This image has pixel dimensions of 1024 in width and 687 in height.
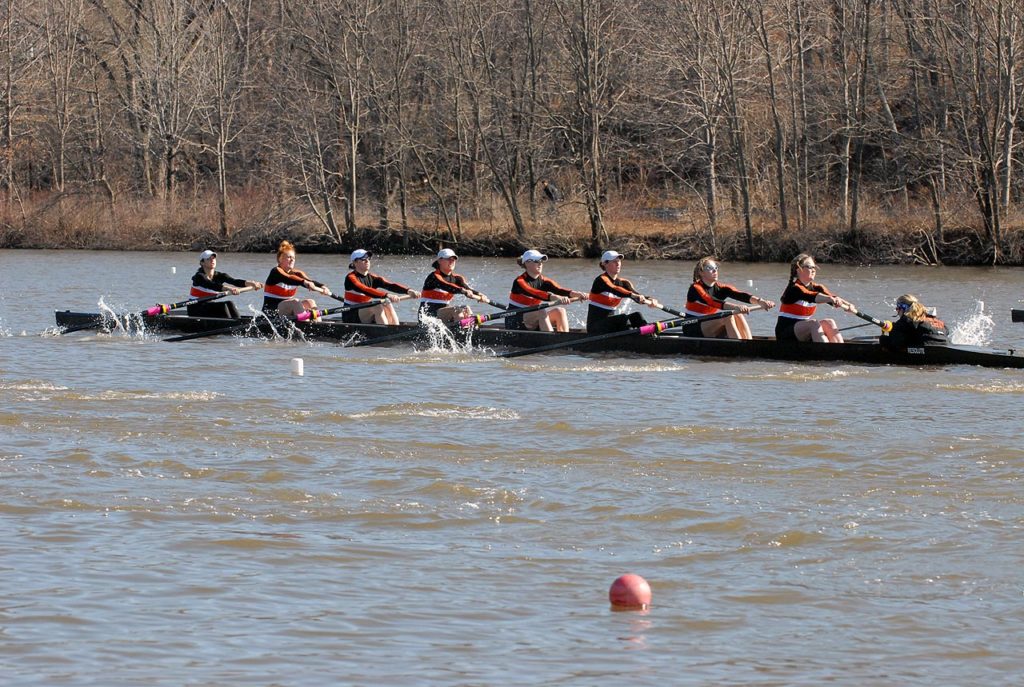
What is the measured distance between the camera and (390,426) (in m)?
12.6

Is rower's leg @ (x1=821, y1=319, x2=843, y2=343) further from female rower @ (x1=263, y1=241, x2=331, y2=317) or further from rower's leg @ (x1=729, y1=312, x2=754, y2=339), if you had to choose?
female rower @ (x1=263, y1=241, x2=331, y2=317)

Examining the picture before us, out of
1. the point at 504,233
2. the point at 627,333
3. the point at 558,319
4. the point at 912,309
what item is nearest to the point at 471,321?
the point at 558,319

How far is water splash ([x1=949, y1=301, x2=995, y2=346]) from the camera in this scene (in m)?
20.1

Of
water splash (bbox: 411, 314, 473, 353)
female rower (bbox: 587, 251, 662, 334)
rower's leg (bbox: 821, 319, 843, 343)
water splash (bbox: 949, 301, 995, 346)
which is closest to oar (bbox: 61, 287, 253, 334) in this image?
water splash (bbox: 411, 314, 473, 353)

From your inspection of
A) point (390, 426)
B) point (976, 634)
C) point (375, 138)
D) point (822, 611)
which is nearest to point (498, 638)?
point (822, 611)

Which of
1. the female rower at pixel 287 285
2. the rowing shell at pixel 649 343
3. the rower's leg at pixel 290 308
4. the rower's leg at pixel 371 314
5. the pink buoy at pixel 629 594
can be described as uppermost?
the female rower at pixel 287 285

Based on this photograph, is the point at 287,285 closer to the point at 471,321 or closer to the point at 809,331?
the point at 471,321

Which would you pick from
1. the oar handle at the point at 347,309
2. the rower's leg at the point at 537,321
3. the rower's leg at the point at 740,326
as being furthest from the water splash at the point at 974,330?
the oar handle at the point at 347,309

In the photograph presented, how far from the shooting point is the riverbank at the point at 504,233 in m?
33.5

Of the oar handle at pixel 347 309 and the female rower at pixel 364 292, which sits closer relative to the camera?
the oar handle at pixel 347 309

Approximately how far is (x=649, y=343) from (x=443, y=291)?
301 cm

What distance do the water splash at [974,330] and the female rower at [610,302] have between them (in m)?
4.89

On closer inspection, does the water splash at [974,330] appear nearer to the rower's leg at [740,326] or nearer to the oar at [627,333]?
the rower's leg at [740,326]

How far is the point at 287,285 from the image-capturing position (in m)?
19.7
